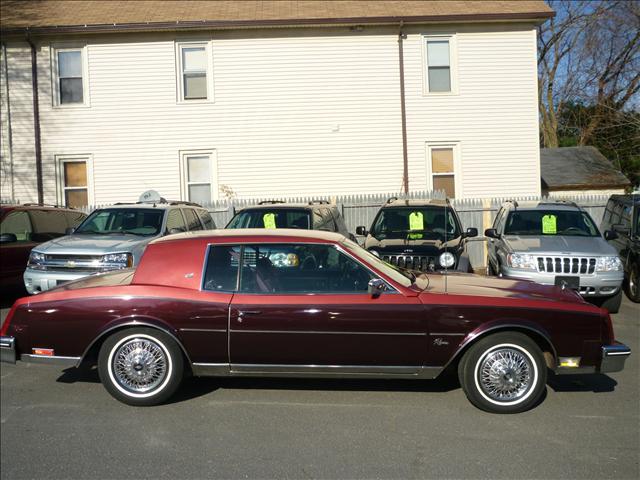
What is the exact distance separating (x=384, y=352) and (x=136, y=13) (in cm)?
1582

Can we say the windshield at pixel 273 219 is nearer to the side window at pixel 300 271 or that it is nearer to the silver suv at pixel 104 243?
the silver suv at pixel 104 243

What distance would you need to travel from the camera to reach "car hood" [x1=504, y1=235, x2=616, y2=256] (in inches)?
372

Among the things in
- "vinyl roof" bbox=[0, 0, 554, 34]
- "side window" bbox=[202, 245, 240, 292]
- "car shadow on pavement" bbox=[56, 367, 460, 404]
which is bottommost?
"car shadow on pavement" bbox=[56, 367, 460, 404]

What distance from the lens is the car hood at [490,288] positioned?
5531 mm

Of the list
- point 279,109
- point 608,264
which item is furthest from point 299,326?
point 279,109

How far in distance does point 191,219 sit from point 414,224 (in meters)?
4.22

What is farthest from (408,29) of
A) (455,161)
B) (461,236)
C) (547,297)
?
(547,297)

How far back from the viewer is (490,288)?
5719 millimetres

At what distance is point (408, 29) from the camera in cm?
1769

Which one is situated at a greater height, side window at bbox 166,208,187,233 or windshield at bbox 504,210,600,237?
side window at bbox 166,208,187,233

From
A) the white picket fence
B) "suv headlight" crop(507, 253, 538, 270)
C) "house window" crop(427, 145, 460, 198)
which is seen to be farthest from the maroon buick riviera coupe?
"house window" crop(427, 145, 460, 198)

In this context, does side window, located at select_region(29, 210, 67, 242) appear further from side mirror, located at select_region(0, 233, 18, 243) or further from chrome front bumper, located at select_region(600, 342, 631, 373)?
chrome front bumper, located at select_region(600, 342, 631, 373)

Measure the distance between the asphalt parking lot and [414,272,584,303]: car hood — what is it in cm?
95

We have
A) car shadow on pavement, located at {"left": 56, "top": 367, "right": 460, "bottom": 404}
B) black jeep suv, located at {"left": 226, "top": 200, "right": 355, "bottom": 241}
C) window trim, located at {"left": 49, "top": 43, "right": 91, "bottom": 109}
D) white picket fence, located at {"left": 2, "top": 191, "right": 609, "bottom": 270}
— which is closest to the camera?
car shadow on pavement, located at {"left": 56, "top": 367, "right": 460, "bottom": 404}
